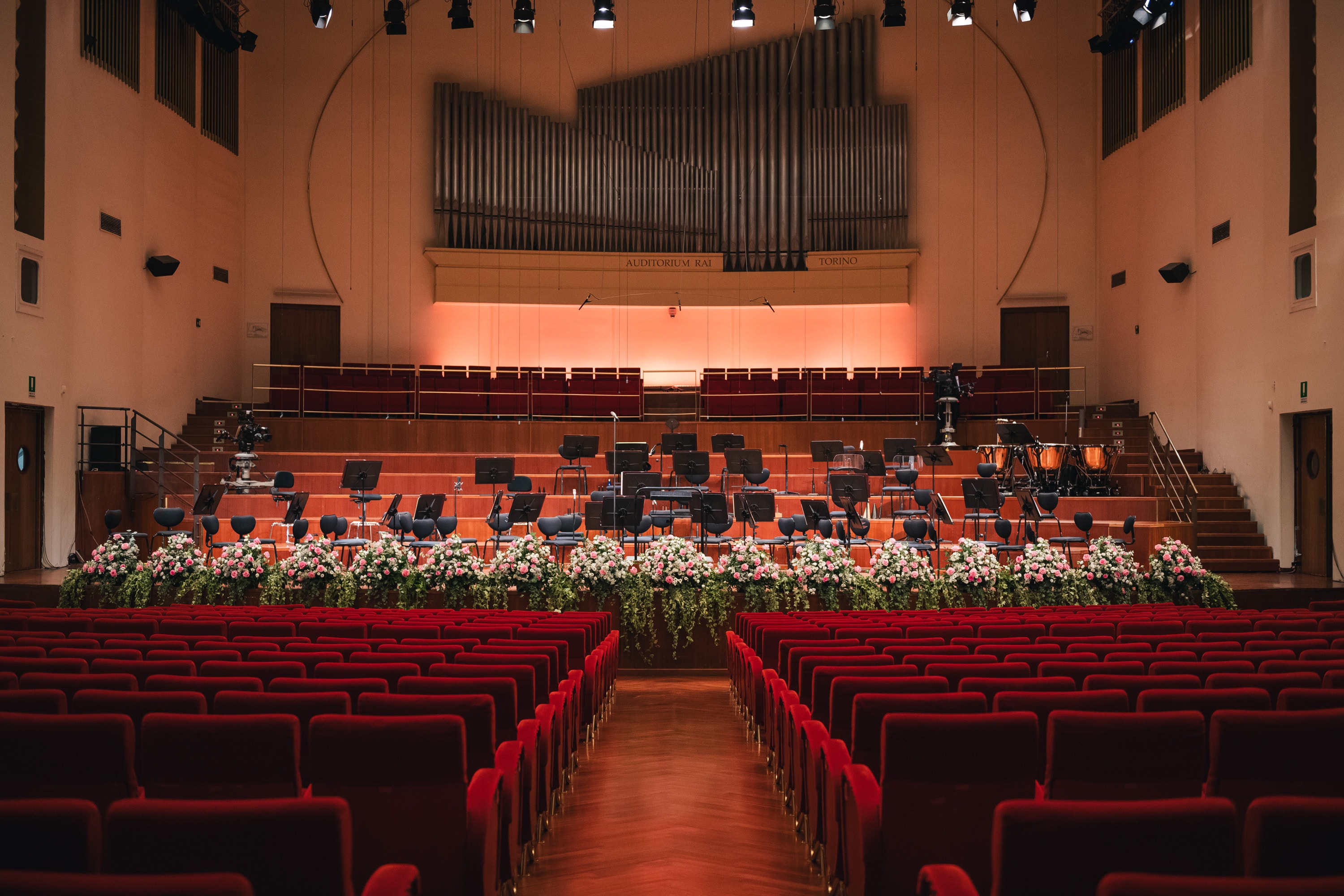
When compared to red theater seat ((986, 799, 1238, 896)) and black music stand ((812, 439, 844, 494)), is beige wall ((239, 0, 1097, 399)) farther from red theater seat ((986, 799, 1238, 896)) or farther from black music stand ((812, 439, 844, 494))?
red theater seat ((986, 799, 1238, 896))

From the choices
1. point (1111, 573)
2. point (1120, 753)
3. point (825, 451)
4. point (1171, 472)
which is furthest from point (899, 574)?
point (1171, 472)

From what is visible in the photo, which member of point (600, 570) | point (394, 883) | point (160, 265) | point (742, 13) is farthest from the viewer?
point (160, 265)

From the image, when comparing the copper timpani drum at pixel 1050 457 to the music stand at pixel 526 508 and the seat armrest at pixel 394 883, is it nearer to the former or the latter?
the music stand at pixel 526 508

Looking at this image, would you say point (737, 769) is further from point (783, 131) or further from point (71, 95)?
point (783, 131)

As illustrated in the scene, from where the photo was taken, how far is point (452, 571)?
7.18 metres

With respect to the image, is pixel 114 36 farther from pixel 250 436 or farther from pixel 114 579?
pixel 114 579

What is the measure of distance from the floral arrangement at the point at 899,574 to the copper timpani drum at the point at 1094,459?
5545mm

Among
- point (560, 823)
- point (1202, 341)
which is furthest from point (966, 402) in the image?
point (560, 823)

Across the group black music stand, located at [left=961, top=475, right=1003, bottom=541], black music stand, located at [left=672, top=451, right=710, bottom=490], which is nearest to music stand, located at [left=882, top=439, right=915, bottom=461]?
black music stand, located at [left=961, top=475, right=1003, bottom=541]

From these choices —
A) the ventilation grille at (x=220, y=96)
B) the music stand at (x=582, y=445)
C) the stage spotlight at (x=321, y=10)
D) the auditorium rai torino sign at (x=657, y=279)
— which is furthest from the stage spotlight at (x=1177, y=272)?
the ventilation grille at (x=220, y=96)

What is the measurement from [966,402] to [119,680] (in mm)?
13053

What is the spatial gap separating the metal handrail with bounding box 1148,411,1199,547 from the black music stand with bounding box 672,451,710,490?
5.31 m

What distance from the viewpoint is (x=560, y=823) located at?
3449mm

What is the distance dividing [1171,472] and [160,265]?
43.8ft
